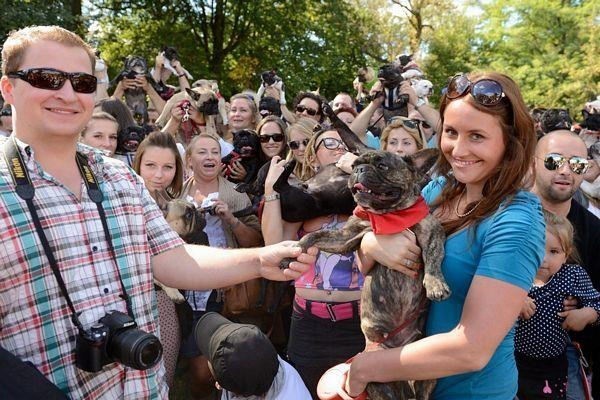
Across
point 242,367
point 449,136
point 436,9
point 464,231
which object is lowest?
point 242,367

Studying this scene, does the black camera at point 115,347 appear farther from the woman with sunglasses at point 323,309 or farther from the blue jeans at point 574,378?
the blue jeans at point 574,378

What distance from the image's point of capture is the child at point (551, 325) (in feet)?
11.3

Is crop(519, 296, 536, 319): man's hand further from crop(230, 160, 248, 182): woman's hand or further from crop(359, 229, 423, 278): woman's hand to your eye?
crop(230, 160, 248, 182): woman's hand

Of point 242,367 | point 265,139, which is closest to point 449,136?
point 242,367

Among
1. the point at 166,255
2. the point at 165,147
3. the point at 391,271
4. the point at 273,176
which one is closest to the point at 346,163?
the point at 273,176

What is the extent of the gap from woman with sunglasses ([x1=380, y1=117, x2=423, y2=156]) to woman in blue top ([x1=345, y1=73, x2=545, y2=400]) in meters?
2.39

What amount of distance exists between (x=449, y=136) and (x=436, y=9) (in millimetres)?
35577

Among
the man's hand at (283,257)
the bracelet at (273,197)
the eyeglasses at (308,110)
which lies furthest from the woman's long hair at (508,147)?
the eyeglasses at (308,110)

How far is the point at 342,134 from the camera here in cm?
363

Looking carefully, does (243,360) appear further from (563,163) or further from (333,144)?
(563,163)

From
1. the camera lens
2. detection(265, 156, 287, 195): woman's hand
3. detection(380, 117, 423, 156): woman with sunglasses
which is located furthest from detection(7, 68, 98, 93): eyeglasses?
detection(380, 117, 423, 156): woman with sunglasses

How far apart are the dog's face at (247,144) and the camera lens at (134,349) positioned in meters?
3.40

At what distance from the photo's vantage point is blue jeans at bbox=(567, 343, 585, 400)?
11.5 ft

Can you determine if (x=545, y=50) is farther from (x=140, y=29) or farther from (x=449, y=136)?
(x=449, y=136)
